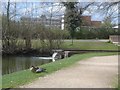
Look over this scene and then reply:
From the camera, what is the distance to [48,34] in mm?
Result: 37250

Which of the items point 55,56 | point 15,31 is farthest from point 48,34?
point 55,56

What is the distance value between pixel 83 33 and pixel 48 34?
64.2 ft

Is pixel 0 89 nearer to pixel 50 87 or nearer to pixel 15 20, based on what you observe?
pixel 50 87

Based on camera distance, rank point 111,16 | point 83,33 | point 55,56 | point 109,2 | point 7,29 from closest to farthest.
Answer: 1. point 109,2
2. point 111,16
3. point 55,56
4. point 7,29
5. point 83,33

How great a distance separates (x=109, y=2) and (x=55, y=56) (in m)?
20.0

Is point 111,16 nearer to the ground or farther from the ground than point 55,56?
farther from the ground

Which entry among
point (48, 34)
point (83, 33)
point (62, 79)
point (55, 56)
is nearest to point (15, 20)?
point (48, 34)

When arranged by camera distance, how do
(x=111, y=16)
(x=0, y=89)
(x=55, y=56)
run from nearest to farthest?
1. (x=0, y=89)
2. (x=111, y=16)
3. (x=55, y=56)

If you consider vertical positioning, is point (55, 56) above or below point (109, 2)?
below

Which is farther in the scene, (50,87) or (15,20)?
(15,20)

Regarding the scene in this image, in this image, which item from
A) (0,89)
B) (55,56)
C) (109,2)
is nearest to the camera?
(0,89)

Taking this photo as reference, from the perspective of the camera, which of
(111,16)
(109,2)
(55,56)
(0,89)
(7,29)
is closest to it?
(0,89)

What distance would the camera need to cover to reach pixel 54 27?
3788 centimetres

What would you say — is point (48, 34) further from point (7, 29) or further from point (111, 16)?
point (111, 16)
